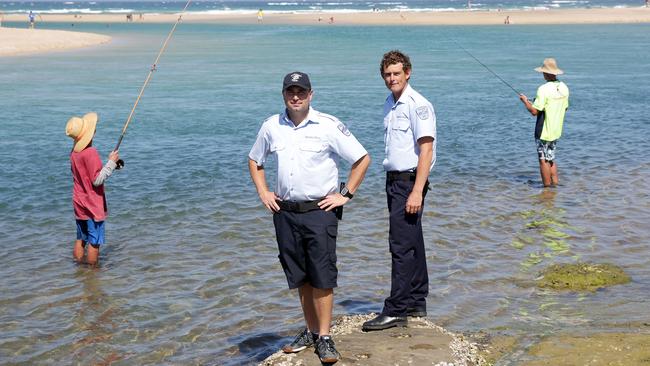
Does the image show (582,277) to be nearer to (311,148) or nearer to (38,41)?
(311,148)

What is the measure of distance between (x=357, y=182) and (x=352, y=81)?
24.5 m

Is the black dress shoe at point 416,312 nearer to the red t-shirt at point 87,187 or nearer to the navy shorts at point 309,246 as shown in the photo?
the navy shorts at point 309,246

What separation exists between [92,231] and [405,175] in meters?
3.95

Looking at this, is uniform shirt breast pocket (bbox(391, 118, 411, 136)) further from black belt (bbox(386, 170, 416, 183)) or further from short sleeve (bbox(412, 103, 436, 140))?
Answer: black belt (bbox(386, 170, 416, 183))

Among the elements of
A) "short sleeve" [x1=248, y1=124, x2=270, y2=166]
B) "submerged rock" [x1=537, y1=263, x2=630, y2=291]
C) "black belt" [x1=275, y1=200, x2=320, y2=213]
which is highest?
"short sleeve" [x1=248, y1=124, x2=270, y2=166]

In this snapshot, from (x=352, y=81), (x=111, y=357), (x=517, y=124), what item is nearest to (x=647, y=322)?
(x=111, y=357)

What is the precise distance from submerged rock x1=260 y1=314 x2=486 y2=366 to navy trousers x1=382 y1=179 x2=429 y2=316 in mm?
209

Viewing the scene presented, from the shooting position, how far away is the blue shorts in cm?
866

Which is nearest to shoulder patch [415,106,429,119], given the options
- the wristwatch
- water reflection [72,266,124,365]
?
the wristwatch

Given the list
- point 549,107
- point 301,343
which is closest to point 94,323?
point 301,343

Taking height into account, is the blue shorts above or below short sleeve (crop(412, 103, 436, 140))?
below

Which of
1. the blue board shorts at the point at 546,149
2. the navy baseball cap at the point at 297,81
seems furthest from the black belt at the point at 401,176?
the blue board shorts at the point at 546,149

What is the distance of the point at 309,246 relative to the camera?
554 cm

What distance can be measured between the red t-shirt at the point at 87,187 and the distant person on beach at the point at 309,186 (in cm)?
329
